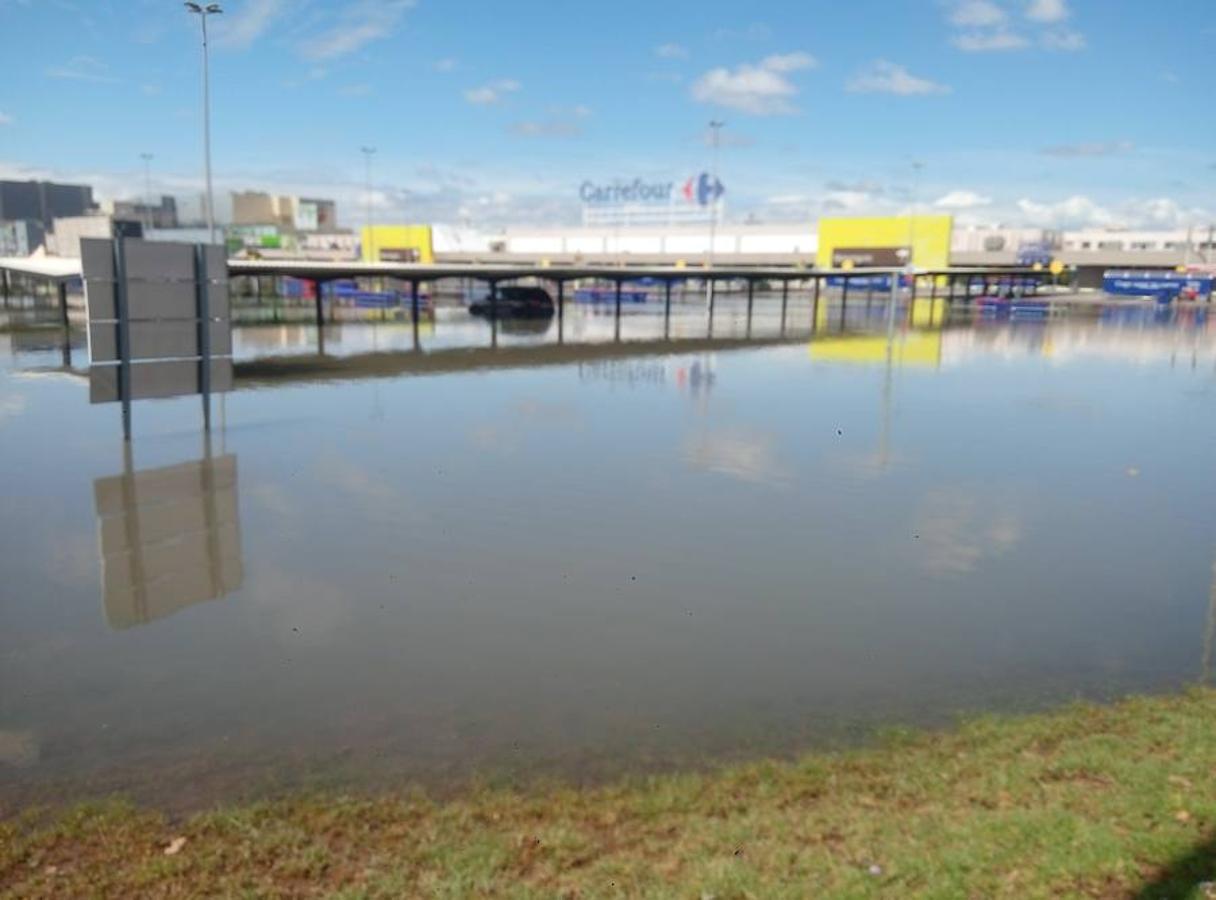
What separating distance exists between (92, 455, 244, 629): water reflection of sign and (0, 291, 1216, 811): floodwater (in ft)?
0.19

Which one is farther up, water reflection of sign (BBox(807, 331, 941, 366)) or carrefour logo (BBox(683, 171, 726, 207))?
carrefour logo (BBox(683, 171, 726, 207))

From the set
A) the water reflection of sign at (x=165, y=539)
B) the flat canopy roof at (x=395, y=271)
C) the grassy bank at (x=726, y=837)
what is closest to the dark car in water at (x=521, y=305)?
the flat canopy roof at (x=395, y=271)

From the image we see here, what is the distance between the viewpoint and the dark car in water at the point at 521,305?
206ft

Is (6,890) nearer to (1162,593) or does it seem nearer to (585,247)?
(1162,593)

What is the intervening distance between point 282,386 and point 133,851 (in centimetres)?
2197

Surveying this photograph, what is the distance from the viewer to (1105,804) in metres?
5.27

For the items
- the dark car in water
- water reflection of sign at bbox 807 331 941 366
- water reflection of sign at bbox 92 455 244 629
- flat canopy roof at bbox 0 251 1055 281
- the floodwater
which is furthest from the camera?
the dark car in water

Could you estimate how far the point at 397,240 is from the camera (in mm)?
128875

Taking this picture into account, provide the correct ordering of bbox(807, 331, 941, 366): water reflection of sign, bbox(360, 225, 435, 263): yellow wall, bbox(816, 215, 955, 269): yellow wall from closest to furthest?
bbox(807, 331, 941, 366): water reflection of sign < bbox(816, 215, 955, 269): yellow wall < bbox(360, 225, 435, 263): yellow wall

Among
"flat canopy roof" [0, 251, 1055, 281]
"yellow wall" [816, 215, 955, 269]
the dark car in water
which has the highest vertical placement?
"yellow wall" [816, 215, 955, 269]

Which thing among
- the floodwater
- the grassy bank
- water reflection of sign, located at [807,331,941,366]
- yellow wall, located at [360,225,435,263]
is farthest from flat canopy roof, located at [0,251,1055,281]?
yellow wall, located at [360,225,435,263]

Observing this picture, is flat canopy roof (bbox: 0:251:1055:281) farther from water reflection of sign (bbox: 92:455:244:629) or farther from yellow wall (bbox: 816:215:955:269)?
yellow wall (bbox: 816:215:955:269)

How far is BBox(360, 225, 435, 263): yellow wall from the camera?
126 m

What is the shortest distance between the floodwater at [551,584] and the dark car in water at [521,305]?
41898mm
